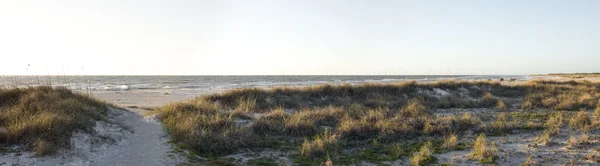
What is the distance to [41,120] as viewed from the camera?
7836mm

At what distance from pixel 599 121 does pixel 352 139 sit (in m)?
7.91

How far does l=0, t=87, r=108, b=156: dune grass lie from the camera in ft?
24.1

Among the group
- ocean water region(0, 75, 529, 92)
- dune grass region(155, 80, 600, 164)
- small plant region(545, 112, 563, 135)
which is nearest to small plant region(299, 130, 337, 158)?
dune grass region(155, 80, 600, 164)

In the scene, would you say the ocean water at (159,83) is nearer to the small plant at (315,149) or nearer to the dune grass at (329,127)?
the dune grass at (329,127)

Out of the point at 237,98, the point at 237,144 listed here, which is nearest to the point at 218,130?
the point at 237,144

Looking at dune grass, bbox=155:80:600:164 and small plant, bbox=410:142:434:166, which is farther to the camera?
dune grass, bbox=155:80:600:164

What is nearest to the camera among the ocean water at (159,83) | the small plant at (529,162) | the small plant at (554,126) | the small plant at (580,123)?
the small plant at (529,162)

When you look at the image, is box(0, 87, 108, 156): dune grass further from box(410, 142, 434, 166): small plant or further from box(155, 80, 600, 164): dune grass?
box(410, 142, 434, 166): small plant

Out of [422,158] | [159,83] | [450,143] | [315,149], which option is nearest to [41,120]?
[315,149]

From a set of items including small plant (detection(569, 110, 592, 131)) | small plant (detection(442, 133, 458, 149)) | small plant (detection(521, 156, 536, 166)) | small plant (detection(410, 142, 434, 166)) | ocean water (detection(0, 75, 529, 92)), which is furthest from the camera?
ocean water (detection(0, 75, 529, 92))

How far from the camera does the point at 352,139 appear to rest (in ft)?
31.9

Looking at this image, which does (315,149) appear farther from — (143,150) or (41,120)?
(41,120)

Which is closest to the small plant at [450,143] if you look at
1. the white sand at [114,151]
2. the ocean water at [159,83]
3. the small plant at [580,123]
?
the small plant at [580,123]

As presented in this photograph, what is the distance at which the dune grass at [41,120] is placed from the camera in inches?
289
